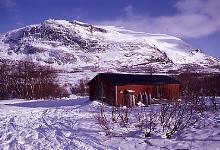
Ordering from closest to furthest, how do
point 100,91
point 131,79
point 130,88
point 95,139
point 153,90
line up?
point 95,139, point 130,88, point 100,91, point 131,79, point 153,90

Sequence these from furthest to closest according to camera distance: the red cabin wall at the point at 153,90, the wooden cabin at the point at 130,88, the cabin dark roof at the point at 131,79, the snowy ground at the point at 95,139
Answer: the cabin dark roof at the point at 131,79 < the red cabin wall at the point at 153,90 < the wooden cabin at the point at 130,88 < the snowy ground at the point at 95,139

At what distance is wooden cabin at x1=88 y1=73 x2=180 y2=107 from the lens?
31.1 metres

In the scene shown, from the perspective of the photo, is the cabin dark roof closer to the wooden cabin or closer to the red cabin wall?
the wooden cabin

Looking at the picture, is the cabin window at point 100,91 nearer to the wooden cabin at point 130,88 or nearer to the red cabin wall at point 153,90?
the wooden cabin at point 130,88

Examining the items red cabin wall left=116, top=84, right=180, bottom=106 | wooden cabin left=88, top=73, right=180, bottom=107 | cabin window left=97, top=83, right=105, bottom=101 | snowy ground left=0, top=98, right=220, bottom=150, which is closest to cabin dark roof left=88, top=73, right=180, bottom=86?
wooden cabin left=88, top=73, right=180, bottom=107

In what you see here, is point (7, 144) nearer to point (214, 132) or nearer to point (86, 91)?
point (214, 132)

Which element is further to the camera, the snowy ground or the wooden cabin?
the wooden cabin

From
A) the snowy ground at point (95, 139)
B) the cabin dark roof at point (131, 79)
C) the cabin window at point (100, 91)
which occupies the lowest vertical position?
the snowy ground at point (95, 139)

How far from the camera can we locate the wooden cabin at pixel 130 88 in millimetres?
31109

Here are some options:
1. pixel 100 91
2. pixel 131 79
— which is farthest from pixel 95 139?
pixel 131 79

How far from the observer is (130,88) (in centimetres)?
3281

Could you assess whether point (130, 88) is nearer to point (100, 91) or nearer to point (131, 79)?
point (131, 79)

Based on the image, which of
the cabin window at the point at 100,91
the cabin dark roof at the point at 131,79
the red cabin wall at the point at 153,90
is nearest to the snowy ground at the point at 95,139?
the red cabin wall at the point at 153,90

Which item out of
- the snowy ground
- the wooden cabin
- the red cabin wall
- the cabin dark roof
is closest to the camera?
the snowy ground
